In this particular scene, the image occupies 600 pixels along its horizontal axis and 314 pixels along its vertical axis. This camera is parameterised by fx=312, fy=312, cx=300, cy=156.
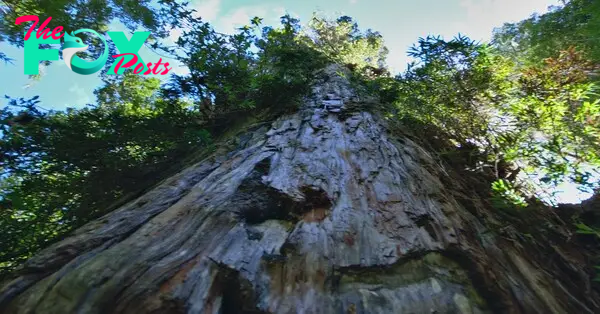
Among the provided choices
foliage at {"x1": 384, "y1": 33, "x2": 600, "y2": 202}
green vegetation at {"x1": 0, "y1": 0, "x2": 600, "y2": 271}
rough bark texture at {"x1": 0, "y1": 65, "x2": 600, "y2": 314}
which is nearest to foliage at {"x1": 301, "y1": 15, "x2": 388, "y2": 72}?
green vegetation at {"x1": 0, "y1": 0, "x2": 600, "y2": 271}

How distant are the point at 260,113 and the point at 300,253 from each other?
5.51 m

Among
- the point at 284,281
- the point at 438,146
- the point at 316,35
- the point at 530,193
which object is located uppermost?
the point at 316,35

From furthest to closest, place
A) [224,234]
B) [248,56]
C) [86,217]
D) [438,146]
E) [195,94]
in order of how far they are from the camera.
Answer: [248,56]
[195,94]
[438,146]
[86,217]
[224,234]

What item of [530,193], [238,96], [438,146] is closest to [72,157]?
[238,96]

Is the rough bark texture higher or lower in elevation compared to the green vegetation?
lower

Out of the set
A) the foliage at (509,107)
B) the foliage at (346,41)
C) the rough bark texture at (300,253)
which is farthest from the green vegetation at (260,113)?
the foliage at (346,41)

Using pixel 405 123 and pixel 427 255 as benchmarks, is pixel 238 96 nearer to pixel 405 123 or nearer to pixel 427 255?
pixel 405 123

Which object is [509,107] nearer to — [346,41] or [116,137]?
[116,137]

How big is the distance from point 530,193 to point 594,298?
5.58 feet

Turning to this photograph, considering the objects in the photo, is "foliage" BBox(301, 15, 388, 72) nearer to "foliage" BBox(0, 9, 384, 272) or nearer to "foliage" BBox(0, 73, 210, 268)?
"foliage" BBox(0, 9, 384, 272)

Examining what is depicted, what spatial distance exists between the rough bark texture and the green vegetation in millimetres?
1180

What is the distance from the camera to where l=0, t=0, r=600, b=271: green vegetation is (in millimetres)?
5031

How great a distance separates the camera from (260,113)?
858 cm

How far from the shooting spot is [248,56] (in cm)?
886
